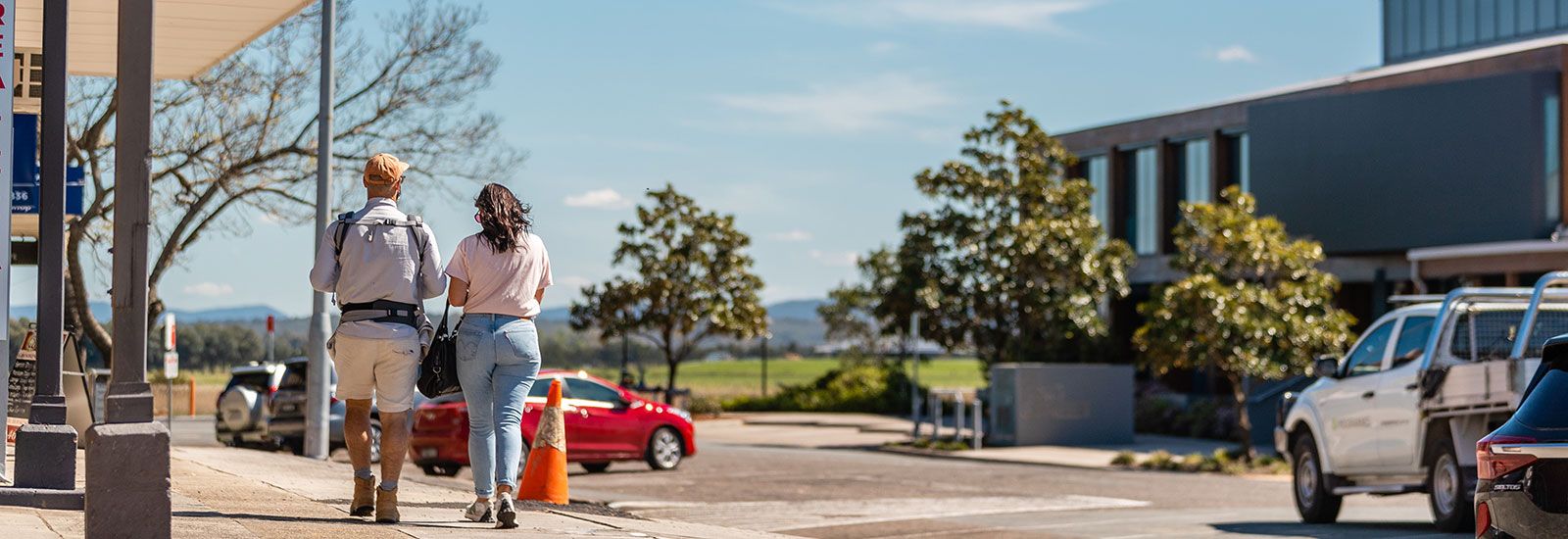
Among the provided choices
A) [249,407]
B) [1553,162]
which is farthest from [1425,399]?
[1553,162]

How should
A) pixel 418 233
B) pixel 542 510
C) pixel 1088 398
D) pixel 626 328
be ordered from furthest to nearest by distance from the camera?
pixel 626 328 < pixel 1088 398 < pixel 542 510 < pixel 418 233

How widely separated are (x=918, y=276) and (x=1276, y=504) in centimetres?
1575

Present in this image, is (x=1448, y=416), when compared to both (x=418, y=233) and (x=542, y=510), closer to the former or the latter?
(x=542, y=510)

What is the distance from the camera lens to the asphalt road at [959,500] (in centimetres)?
1488

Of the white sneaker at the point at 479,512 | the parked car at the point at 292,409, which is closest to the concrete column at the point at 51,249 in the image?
the white sneaker at the point at 479,512

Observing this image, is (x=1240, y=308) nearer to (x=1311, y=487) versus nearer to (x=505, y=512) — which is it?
(x=1311, y=487)

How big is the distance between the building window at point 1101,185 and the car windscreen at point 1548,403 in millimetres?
36749

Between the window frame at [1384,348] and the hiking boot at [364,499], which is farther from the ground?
the window frame at [1384,348]

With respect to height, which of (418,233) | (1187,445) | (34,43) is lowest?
(1187,445)

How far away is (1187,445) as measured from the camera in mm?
32906

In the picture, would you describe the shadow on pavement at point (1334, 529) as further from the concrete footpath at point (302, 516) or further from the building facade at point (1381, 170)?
the building facade at point (1381, 170)

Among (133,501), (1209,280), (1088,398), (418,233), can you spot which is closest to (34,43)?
(418,233)

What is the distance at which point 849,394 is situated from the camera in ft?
150

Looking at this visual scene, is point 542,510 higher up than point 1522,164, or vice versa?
point 1522,164
